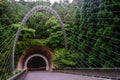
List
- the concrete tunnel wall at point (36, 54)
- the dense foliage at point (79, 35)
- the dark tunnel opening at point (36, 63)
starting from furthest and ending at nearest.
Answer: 1. the dark tunnel opening at point (36, 63)
2. the concrete tunnel wall at point (36, 54)
3. the dense foliage at point (79, 35)

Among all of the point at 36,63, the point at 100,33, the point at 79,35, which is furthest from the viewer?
the point at 36,63

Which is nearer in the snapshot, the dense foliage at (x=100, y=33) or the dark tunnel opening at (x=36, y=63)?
the dense foliage at (x=100, y=33)

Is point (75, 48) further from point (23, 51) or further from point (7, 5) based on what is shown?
point (7, 5)

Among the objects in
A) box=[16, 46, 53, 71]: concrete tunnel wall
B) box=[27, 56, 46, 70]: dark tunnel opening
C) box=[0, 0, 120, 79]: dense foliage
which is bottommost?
box=[27, 56, 46, 70]: dark tunnel opening

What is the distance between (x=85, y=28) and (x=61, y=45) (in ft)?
24.1

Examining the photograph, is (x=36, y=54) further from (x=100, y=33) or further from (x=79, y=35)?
(x=100, y=33)

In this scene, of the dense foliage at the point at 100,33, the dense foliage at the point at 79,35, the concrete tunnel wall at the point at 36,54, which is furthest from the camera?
the concrete tunnel wall at the point at 36,54

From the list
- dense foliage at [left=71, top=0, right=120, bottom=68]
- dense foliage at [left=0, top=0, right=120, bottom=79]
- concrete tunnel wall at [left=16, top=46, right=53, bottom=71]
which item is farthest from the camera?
concrete tunnel wall at [left=16, top=46, right=53, bottom=71]

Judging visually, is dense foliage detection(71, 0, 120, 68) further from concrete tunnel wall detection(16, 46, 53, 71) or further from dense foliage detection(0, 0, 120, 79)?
concrete tunnel wall detection(16, 46, 53, 71)

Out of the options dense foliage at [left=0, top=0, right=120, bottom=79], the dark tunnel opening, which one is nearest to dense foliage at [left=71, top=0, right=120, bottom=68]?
dense foliage at [left=0, top=0, right=120, bottom=79]

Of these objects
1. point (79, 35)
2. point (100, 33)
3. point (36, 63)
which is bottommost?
point (36, 63)

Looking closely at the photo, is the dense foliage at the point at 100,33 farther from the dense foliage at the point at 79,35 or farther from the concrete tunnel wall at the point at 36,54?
the concrete tunnel wall at the point at 36,54

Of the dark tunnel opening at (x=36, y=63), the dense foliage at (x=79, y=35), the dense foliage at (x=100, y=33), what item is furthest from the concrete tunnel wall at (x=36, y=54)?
the dense foliage at (x=100, y=33)

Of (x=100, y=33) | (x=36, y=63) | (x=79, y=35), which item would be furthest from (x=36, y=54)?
(x=100, y=33)
